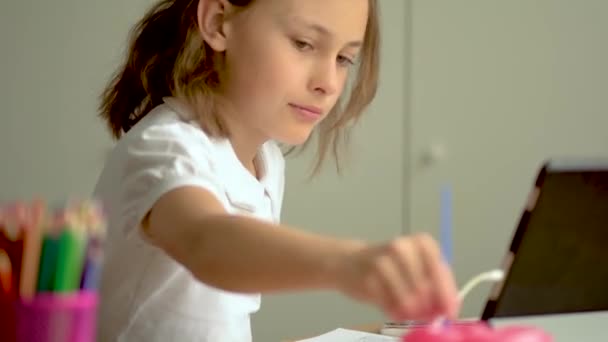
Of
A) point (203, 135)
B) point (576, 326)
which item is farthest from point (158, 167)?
point (576, 326)

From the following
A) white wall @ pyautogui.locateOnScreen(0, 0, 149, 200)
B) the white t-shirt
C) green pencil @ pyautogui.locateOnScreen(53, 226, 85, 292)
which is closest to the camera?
green pencil @ pyautogui.locateOnScreen(53, 226, 85, 292)

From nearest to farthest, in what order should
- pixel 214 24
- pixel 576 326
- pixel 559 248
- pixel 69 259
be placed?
pixel 69 259, pixel 559 248, pixel 576 326, pixel 214 24

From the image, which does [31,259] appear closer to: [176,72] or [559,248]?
[559,248]

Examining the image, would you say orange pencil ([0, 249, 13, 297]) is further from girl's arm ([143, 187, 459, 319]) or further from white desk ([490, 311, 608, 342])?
white desk ([490, 311, 608, 342])

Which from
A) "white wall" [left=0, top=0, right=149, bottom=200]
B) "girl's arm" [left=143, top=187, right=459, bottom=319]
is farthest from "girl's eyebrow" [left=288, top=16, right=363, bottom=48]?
"white wall" [left=0, top=0, right=149, bottom=200]

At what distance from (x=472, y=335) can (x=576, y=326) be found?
345 millimetres

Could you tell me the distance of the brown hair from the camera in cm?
95

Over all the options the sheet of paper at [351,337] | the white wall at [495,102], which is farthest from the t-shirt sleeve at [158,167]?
the white wall at [495,102]

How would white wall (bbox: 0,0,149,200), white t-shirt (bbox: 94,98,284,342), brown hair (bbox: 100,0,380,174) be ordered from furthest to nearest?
white wall (bbox: 0,0,149,200)
brown hair (bbox: 100,0,380,174)
white t-shirt (bbox: 94,98,284,342)

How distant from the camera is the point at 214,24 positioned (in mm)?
966

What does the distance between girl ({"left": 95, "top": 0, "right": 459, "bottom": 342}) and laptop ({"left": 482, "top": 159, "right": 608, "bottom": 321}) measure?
18 cm

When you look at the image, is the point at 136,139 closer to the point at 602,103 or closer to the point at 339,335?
the point at 339,335

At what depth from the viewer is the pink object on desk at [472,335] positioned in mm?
497

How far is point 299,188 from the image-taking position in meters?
1.77
